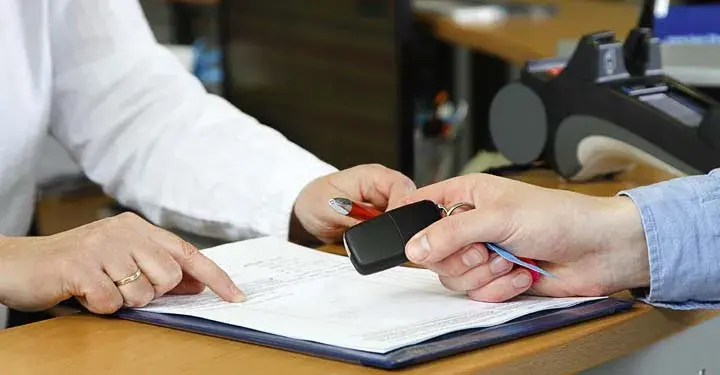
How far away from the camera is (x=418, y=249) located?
909mm

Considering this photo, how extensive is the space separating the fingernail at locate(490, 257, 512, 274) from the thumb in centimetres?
3

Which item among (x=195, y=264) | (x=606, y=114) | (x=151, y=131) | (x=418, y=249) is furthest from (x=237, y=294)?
(x=606, y=114)

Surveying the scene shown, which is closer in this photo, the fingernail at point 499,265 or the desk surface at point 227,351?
the desk surface at point 227,351

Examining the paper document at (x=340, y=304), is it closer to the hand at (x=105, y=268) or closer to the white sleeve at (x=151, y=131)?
the hand at (x=105, y=268)

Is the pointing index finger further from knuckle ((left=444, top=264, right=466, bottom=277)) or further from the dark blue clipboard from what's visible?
knuckle ((left=444, top=264, right=466, bottom=277))

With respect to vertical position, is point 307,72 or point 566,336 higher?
point 566,336

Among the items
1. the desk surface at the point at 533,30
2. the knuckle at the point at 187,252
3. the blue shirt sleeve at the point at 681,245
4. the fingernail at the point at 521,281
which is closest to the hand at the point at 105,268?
the knuckle at the point at 187,252

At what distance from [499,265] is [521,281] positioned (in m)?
0.03

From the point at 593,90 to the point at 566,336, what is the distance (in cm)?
59

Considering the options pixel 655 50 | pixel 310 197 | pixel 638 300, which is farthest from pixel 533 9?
pixel 638 300

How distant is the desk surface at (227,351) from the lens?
802 millimetres

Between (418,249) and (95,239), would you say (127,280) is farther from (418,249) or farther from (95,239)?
(418,249)

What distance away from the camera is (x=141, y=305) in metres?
0.95

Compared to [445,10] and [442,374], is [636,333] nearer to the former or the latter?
[442,374]
